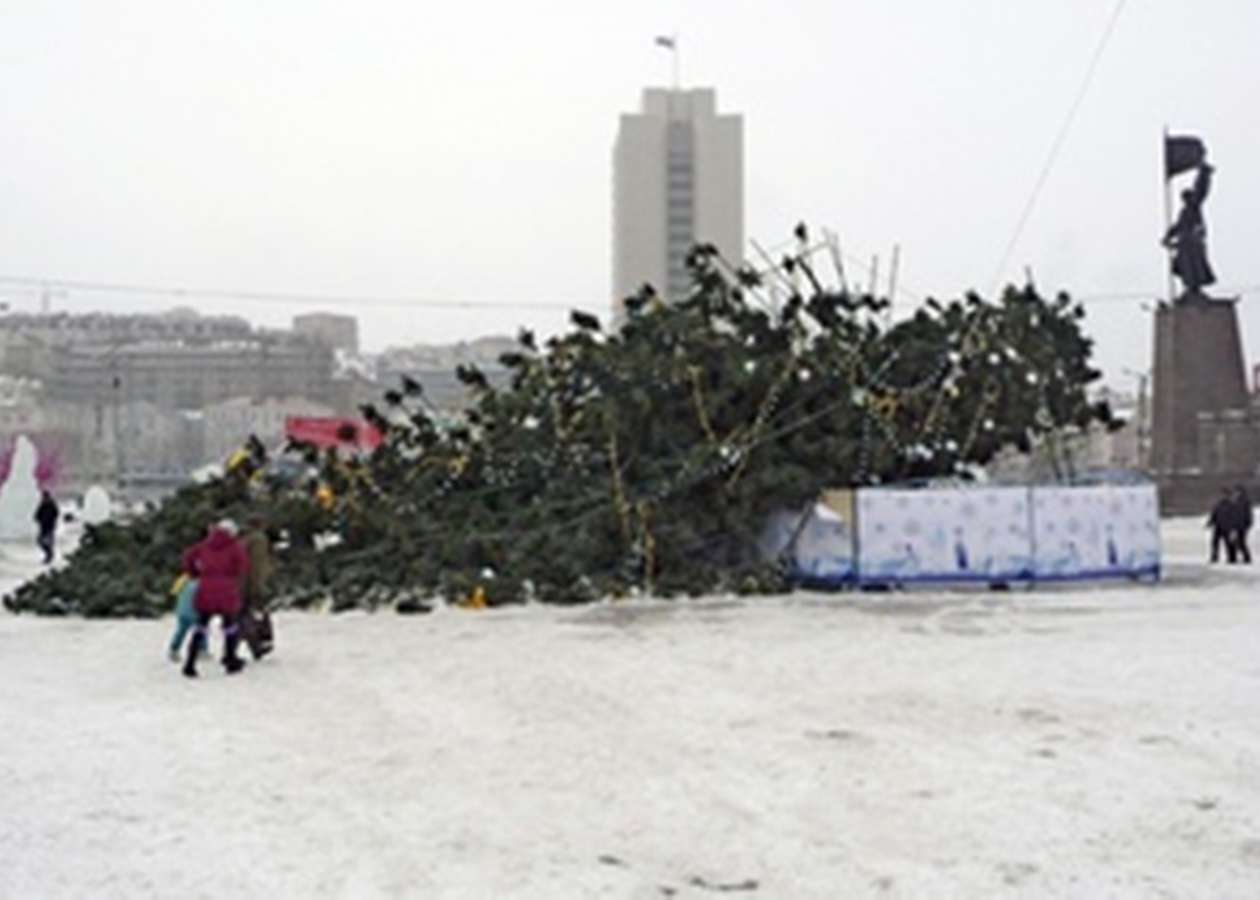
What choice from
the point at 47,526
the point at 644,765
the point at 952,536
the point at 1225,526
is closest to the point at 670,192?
the point at 47,526

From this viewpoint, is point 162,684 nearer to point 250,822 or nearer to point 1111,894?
point 250,822

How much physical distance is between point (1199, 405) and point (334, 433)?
27.8 metres

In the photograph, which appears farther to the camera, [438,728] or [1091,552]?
[1091,552]

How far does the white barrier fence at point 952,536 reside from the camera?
20.0 m

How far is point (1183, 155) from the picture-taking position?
44406 millimetres


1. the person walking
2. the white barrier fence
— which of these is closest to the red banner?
the white barrier fence

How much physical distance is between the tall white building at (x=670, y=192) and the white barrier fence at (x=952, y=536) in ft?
233

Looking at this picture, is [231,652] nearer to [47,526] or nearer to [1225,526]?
[47,526]

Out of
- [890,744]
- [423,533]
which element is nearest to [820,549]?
[423,533]

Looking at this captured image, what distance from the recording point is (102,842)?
724 centimetres

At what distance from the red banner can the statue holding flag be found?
93.9ft

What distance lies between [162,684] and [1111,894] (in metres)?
8.76

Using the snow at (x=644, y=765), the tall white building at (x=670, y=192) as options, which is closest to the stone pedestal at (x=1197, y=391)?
the snow at (x=644, y=765)

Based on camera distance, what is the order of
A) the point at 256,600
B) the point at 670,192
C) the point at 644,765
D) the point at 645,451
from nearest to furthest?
the point at 644,765 < the point at 256,600 < the point at 645,451 < the point at 670,192
